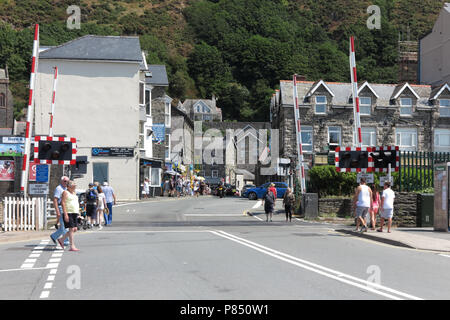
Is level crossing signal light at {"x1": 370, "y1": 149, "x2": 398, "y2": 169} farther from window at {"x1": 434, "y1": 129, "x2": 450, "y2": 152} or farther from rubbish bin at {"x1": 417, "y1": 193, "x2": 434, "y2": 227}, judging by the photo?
window at {"x1": 434, "y1": 129, "x2": 450, "y2": 152}

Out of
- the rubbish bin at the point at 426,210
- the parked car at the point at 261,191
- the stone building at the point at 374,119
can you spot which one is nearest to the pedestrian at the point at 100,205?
the rubbish bin at the point at 426,210

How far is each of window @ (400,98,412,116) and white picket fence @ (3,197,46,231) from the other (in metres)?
40.6

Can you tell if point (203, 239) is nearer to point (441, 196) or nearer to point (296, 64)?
point (441, 196)

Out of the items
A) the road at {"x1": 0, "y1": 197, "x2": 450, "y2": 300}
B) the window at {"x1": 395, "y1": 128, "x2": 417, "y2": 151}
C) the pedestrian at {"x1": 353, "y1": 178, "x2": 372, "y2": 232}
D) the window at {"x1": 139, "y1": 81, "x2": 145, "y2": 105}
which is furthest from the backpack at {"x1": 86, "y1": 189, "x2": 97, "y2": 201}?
the window at {"x1": 395, "y1": 128, "x2": 417, "y2": 151}

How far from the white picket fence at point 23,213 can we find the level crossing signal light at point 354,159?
10821 mm

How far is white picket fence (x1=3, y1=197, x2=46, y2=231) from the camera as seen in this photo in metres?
20.1

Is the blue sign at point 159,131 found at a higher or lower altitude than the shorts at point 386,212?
higher

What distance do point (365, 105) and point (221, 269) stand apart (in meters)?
45.6

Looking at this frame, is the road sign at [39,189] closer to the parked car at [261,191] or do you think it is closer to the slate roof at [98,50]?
the slate roof at [98,50]

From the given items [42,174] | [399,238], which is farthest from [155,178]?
[399,238]

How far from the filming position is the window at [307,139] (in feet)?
176

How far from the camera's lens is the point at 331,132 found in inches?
2133

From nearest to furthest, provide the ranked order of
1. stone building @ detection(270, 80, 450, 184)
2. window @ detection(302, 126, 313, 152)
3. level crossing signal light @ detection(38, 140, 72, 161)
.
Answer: level crossing signal light @ detection(38, 140, 72, 161) → window @ detection(302, 126, 313, 152) → stone building @ detection(270, 80, 450, 184)

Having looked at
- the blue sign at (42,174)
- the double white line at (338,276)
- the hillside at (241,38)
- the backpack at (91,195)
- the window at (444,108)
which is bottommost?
the double white line at (338,276)
